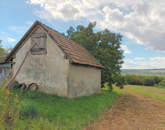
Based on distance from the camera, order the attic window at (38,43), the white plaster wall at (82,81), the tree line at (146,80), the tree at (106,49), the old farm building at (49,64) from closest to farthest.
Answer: the old farm building at (49,64), the white plaster wall at (82,81), the attic window at (38,43), the tree at (106,49), the tree line at (146,80)

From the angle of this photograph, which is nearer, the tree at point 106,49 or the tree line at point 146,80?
the tree at point 106,49

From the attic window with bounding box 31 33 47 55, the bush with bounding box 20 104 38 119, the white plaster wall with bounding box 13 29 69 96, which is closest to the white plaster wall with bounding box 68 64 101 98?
the white plaster wall with bounding box 13 29 69 96

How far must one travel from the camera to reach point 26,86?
9.93m

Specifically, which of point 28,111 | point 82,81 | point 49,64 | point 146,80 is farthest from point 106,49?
point 146,80

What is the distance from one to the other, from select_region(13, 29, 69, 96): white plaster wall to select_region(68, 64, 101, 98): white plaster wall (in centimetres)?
50

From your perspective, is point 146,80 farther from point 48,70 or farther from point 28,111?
point 28,111

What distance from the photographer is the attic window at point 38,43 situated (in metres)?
9.66

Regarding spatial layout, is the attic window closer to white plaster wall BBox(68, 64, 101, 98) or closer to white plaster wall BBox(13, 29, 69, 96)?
white plaster wall BBox(13, 29, 69, 96)

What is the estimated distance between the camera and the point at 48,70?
932 centimetres

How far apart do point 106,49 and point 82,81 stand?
7.33 m

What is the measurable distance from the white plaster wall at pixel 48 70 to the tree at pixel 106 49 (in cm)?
815

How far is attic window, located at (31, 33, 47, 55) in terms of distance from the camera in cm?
966

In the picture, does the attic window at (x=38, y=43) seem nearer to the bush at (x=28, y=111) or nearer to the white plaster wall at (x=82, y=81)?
the white plaster wall at (x=82, y=81)

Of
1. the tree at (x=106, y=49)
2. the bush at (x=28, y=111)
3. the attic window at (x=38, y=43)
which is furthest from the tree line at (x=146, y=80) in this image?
the bush at (x=28, y=111)
